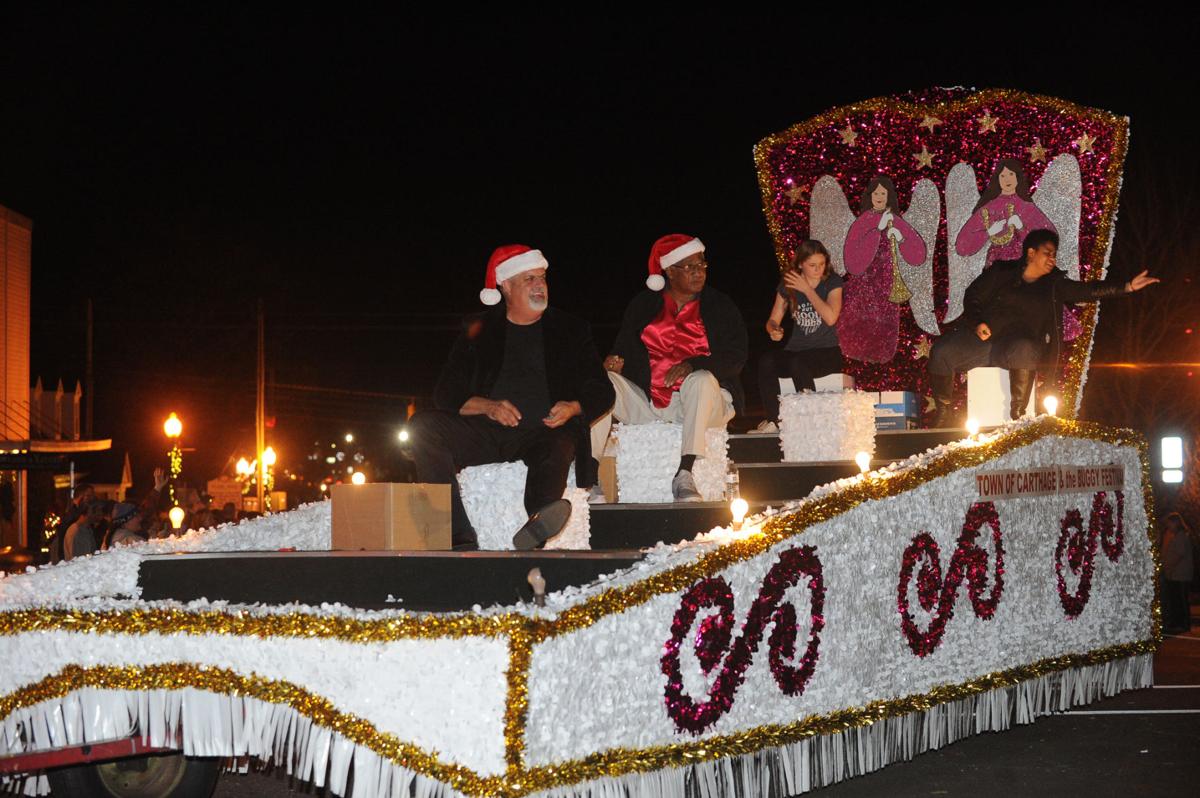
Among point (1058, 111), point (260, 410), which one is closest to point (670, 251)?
point (1058, 111)

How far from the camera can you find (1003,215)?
10.4 meters

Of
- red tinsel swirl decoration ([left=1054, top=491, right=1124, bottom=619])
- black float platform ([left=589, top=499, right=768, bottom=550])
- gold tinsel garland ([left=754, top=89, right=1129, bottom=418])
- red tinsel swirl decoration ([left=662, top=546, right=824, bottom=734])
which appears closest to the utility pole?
gold tinsel garland ([left=754, top=89, right=1129, bottom=418])

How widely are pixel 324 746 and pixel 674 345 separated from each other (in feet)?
17.0

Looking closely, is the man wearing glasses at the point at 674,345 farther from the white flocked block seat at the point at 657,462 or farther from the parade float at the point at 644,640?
the parade float at the point at 644,640

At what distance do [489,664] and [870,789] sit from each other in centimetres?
321

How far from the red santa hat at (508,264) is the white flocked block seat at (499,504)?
104cm

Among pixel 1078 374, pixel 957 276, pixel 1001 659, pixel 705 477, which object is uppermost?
pixel 957 276

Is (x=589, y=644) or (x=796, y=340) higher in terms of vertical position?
(x=796, y=340)

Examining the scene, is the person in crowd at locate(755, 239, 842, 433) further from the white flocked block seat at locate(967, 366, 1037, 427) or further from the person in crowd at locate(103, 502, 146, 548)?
the person in crowd at locate(103, 502, 146, 548)

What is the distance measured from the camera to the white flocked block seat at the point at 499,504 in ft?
26.1

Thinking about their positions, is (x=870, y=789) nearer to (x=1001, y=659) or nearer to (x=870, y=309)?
(x=1001, y=659)

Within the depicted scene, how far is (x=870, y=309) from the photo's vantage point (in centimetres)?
1091

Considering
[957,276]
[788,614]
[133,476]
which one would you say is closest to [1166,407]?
[957,276]

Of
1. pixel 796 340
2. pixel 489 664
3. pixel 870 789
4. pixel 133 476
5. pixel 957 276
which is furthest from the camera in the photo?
pixel 133 476
